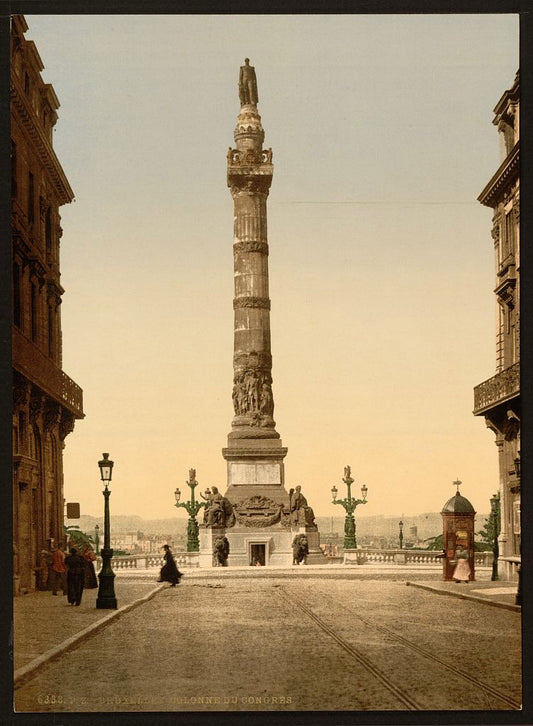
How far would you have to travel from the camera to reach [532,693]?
19.9m

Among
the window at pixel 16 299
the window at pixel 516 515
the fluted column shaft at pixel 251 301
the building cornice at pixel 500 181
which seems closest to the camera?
the building cornice at pixel 500 181

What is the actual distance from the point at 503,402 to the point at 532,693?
501cm

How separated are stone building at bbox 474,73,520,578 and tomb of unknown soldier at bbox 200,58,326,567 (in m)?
25.2

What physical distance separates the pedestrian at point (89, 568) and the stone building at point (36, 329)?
54.1 inches

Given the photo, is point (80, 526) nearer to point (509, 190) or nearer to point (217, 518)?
point (509, 190)

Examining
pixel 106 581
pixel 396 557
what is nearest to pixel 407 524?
pixel 106 581

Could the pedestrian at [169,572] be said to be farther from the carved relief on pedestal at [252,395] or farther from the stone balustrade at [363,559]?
the carved relief on pedestal at [252,395]

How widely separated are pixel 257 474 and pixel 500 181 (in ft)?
95.5

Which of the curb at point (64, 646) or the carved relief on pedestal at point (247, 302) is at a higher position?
the carved relief on pedestal at point (247, 302)

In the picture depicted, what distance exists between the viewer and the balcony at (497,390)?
2238cm

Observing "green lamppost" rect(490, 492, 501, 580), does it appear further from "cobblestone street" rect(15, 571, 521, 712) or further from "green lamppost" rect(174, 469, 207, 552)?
"green lamppost" rect(174, 469, 207, 552)

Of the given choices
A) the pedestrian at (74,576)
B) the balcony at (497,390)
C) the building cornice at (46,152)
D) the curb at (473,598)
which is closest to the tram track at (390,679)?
the curb at (473,598)

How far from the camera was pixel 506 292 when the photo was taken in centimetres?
2319

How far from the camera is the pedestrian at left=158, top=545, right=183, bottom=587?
31.6m
